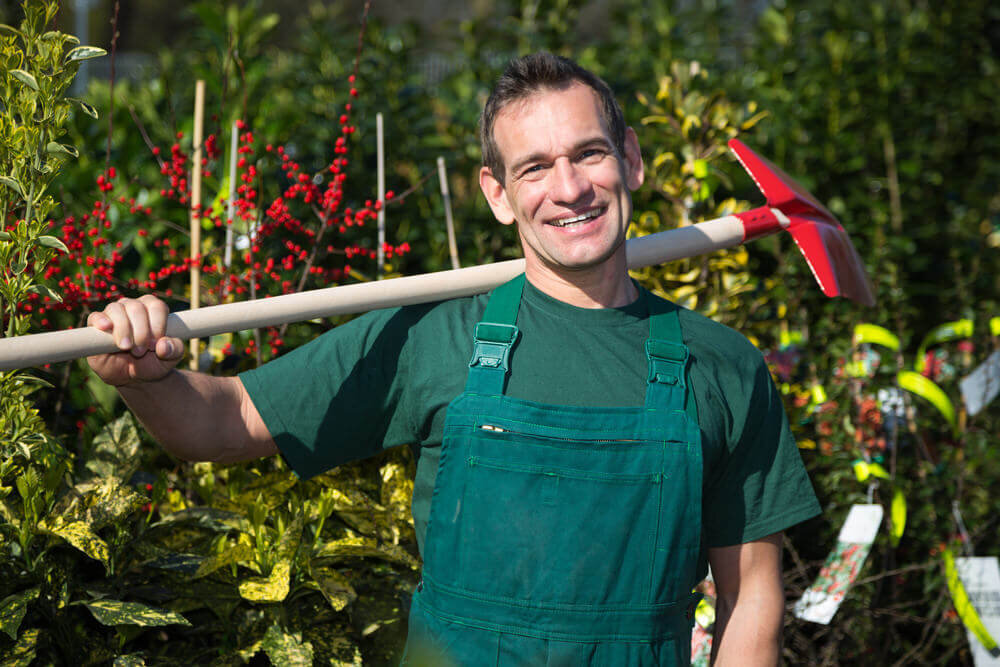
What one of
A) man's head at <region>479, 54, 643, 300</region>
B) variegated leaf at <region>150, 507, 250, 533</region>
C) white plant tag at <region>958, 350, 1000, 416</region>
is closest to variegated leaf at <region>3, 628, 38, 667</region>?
variegated leaf at <region>150, 507, 250, 533</region>

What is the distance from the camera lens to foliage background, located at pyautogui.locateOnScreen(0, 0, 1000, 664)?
6.77ft

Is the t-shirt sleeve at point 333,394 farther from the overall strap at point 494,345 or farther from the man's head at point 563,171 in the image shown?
the man's head at point 563,171

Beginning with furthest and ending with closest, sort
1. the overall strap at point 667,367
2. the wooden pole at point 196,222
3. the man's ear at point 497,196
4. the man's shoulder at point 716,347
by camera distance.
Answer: the wooden pole at point 196,222 → the man's ear at point 497,196 → the man's shoulder at point 716,347 → the overall strap at point 667,367

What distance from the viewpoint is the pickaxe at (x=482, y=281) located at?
1604 mm

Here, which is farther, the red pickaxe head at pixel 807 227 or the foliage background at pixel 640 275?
the red pickaxe head at pixel 807 227

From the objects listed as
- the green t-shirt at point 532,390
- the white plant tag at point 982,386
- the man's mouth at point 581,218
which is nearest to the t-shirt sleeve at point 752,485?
Result: the green t-shirt at point 532,390

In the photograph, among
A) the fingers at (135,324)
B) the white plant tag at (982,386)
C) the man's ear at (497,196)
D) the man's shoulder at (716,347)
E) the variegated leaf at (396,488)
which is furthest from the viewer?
the white plant tag at (982,386)

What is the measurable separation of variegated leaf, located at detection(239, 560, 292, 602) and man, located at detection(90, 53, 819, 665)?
338mm

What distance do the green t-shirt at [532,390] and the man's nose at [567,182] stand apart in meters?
0.19

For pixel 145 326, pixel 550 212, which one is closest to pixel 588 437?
pixel 550 212

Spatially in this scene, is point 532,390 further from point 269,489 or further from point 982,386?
point 982,386

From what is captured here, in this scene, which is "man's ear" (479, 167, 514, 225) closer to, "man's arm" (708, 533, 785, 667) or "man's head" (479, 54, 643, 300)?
"man's head" (479, 54, 643, 300)

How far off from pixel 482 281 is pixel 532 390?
1.28 ft

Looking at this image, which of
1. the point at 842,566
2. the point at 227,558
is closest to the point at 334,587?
the point at 227,558
